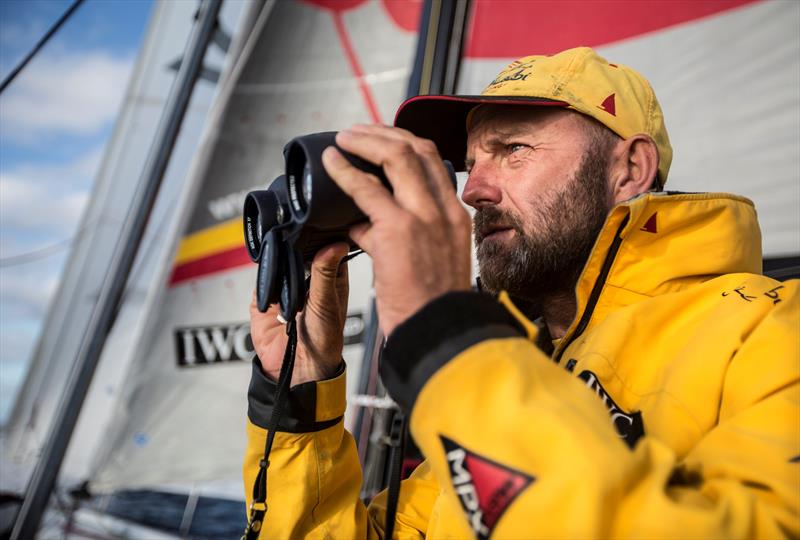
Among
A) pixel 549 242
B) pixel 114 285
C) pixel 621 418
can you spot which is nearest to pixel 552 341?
pixel 549 242

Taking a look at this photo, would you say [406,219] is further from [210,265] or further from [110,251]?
[110,251]

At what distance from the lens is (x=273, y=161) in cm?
200

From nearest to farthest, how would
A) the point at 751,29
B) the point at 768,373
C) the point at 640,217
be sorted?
the point at 768,373
the point at 640,217
the point at 751,29

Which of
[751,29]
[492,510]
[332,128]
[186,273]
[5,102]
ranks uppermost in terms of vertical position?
[751,29]

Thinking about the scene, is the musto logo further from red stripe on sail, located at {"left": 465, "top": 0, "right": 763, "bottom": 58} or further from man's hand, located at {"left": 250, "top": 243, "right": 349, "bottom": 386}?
man's hand, located at {"left": 250, "top": 243, "right": 349, "bottom": 386}

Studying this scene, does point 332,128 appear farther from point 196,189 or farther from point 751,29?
point 751,29

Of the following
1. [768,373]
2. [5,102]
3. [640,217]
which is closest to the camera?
[768,373]

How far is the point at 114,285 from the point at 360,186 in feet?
4.36

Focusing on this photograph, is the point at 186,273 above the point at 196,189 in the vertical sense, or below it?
below

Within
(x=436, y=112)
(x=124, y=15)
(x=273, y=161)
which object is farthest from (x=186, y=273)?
(x=436, y=112)

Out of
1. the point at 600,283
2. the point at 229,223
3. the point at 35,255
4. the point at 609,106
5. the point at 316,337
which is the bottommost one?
the point at 35,255

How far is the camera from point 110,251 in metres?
3.71

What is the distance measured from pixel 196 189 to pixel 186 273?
0.82 feet

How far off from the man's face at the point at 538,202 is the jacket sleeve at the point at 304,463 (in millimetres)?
211
